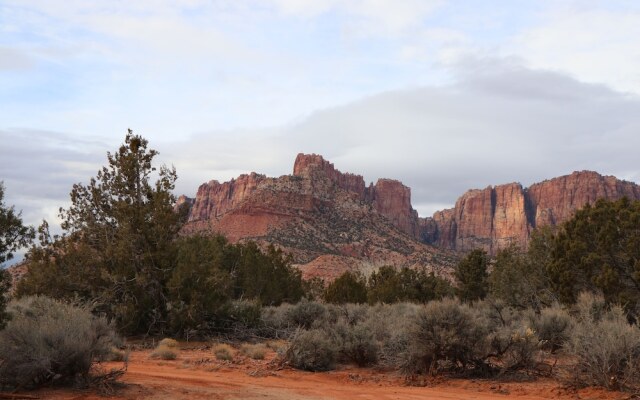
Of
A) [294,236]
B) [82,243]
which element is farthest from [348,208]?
[82,243]

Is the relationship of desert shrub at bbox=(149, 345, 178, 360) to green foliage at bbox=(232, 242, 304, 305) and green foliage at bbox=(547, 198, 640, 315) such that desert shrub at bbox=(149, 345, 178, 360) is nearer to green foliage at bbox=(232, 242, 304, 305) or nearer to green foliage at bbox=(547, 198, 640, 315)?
green foliage at bbox=(547, 198, 640, 315)

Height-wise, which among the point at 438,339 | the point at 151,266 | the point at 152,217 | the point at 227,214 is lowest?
the point at 438,339

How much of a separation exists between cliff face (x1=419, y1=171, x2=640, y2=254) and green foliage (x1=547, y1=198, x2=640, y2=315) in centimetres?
12370

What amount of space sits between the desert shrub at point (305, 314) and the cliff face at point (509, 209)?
127m

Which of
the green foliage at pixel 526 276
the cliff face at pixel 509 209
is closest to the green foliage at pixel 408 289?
the green foliage at pixel 526 276

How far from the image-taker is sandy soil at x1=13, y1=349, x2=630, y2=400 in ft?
32.9

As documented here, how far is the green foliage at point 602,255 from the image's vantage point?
20.0 metres

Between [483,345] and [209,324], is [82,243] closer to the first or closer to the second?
[209,324]

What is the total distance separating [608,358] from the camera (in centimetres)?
1053

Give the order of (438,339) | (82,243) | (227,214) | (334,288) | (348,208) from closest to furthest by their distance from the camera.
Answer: (438,339) < (82,243) < (334,288) < (348,208) < (227,214)

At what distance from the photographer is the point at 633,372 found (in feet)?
34.0

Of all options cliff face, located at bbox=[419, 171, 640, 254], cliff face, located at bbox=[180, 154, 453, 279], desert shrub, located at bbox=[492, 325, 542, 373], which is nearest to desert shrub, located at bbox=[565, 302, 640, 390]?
desert shrub, located at bbox=[492, 325, 542, 373]

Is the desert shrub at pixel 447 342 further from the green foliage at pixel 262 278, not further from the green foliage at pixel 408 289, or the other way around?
the green foliage at pixel 408 289

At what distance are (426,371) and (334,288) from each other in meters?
26.9
